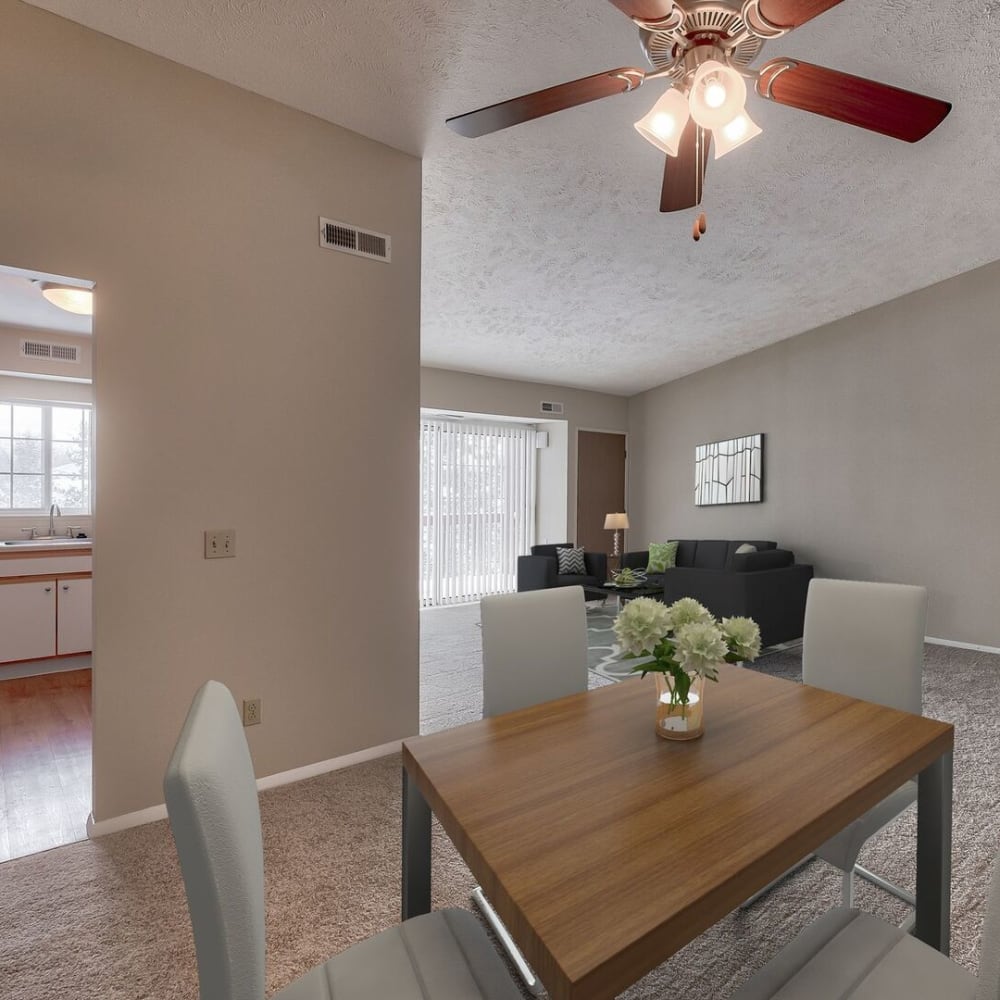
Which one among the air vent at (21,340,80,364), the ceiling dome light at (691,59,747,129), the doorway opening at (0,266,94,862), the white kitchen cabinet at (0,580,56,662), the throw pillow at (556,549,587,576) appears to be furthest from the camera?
the throw pillow at (556,549,587,576)

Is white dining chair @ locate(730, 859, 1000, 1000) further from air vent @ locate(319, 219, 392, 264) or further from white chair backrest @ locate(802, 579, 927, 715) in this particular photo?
air vent @ locate(319, 219, 392, 264)

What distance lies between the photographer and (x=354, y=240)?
270cm

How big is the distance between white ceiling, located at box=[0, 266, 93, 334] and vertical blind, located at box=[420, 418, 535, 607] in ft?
11.6

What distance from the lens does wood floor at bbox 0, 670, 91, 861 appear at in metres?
2.15

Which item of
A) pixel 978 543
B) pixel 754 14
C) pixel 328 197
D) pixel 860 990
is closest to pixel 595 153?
pixel 328 197

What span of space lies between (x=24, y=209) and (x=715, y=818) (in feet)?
9.04

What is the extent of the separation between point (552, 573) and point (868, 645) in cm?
440

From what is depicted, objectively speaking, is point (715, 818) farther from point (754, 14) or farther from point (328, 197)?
point (328, 197)

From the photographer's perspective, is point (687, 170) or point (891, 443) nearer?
point (687, 170)

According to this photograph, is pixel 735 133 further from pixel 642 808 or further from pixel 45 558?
pixel 45 558

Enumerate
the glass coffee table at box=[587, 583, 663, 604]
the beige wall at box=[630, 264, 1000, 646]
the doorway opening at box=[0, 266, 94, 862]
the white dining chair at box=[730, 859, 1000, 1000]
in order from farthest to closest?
the glass coffee table at box=[587, 583, 663, 604] → the beige wall at box=[630, 264, 1000, 646] → the doorway opening at box=[0, 266, 94, 862] → the white dining chair at box=[730, 859, 1000, 1000]

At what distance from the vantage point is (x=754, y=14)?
138 centimetres

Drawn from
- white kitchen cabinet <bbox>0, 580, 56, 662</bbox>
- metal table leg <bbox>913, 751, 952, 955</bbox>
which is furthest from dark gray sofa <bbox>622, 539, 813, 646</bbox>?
white kitchen cabinet <bbox>0, 580, 56, 662</bbox>

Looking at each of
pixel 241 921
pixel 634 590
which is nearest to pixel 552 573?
pixel 634 590
